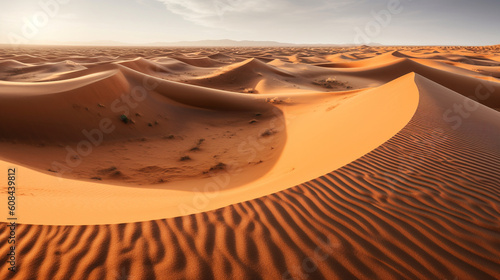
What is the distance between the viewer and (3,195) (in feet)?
10.4

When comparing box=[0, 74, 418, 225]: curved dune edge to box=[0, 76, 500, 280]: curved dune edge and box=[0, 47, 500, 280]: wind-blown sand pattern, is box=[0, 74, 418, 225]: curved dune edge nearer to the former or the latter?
box=[0, 47, 500, 280]: wind-blown sand pattern

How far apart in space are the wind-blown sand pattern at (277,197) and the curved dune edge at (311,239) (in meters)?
0.01

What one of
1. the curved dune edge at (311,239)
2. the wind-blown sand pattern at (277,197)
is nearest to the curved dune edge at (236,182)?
the wind-blown sand pattern at (277,197)

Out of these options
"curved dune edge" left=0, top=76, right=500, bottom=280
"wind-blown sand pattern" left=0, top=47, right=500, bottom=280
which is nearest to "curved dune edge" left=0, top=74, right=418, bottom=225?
"wind-blown sand pattern" left=0, top=47, right=500, bottom=280

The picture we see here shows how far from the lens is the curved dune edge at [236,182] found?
2959 mm

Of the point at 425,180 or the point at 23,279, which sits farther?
the point at 425,180

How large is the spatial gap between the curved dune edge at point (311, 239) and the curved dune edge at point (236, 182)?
1.17 ft

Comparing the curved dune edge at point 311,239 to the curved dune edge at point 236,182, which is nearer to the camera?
the curved dune edge at point 311,239

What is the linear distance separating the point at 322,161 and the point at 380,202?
1.85 meters

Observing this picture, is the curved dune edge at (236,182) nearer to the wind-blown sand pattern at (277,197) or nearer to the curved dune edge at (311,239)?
the wind-blown sand pattern at (277,197)

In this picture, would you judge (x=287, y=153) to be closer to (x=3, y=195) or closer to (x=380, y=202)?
(x=380, y=202)

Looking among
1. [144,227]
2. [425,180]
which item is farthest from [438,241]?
[144,227]

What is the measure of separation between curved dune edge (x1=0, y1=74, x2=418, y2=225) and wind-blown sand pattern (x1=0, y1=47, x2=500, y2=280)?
0.13 ft

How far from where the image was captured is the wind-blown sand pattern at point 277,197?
2.15 metres
